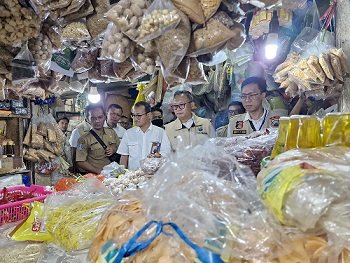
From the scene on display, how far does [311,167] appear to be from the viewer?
66cm

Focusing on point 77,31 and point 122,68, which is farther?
point 122,68

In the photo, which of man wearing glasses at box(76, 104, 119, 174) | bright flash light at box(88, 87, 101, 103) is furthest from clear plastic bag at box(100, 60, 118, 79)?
bright flash light at box(88, 87, 101, 103)

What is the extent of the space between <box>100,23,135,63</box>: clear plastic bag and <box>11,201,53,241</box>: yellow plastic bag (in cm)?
66

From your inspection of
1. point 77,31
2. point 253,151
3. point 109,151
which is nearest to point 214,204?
point 253,151

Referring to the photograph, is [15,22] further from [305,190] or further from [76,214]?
[305,190]

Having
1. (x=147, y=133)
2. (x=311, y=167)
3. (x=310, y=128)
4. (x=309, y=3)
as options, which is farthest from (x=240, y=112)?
(x=311, y=167)

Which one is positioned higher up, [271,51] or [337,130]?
[271,51]

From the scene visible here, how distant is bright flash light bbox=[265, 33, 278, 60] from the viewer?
11.2 feet

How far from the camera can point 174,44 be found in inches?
56.2

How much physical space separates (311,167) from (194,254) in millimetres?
240

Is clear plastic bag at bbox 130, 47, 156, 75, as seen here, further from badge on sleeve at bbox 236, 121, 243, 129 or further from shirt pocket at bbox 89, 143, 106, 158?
shirt pocket at bbox 89, 143, 106, 158

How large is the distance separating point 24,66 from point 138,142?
2.37 metres

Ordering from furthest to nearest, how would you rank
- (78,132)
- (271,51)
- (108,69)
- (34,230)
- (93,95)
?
(93,95), (78,132), (271,51), (108,69), (34,230)

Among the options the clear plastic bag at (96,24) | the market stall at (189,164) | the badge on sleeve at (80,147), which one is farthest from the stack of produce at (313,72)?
the badge on sleeve at (80,147)
